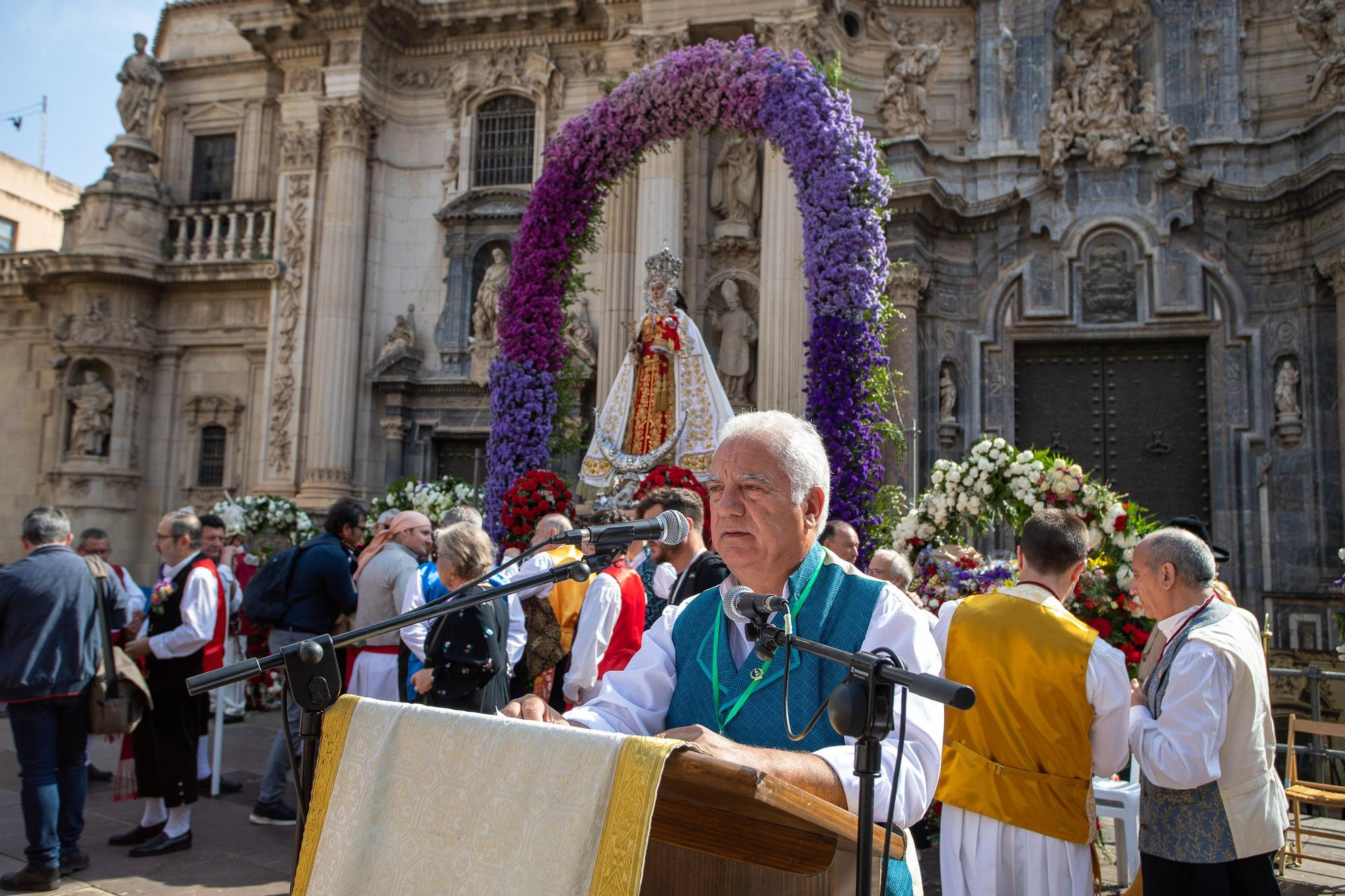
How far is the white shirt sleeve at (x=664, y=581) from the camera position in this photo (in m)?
6.61

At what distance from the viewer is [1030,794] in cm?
363

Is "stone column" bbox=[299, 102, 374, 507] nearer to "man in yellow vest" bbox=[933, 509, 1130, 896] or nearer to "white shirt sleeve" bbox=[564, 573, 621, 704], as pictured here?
"white shirt sleeve" bbox=[564, 573, 621, 704]

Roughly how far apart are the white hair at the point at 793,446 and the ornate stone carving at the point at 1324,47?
1484 cm

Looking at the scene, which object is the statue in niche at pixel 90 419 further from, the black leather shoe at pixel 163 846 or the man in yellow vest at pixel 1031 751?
the man in yellow vest at pixel 1031 751

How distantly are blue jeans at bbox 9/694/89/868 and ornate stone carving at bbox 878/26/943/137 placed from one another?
43.7 ft

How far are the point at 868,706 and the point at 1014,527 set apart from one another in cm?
631

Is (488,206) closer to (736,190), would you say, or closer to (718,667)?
(736,190)

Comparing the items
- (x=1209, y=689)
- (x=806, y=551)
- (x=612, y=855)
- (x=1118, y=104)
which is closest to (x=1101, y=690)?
(x=1209, y=689)

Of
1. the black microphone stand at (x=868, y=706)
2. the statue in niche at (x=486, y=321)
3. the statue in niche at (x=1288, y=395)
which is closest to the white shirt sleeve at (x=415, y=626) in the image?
the black microphone stand at (x=868, y=706)

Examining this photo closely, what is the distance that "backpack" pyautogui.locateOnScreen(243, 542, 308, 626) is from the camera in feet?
22.2

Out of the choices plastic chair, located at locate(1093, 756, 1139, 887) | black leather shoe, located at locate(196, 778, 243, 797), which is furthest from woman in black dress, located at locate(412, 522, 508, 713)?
plastic chair, located at locate(1093, 756, 1139, 887)

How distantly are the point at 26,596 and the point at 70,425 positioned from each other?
15.6 m

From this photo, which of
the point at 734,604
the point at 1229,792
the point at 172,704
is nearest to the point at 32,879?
the point at 172,704

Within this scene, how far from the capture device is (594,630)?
5.86m
